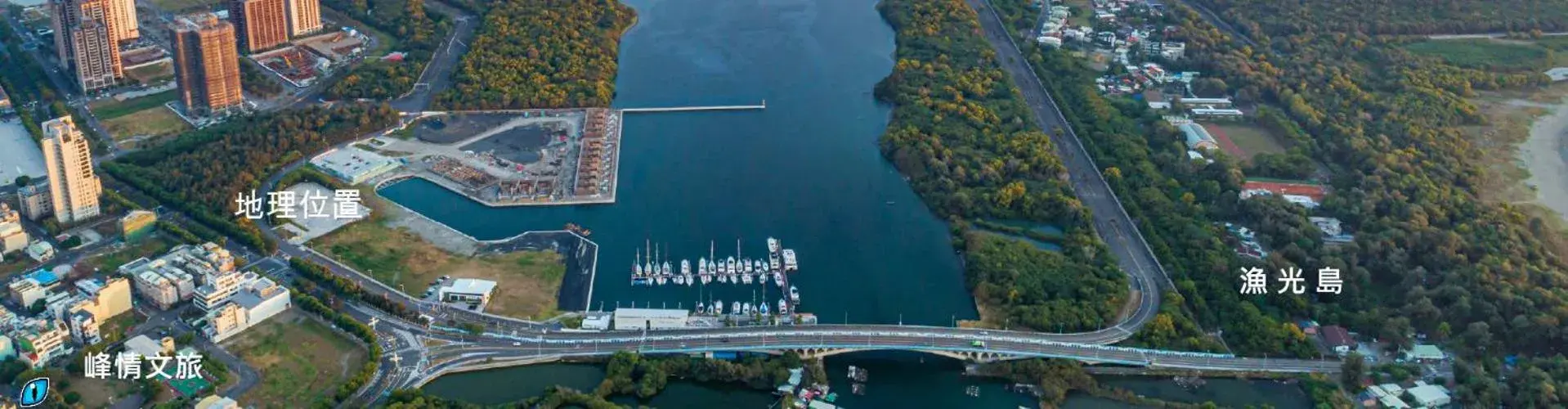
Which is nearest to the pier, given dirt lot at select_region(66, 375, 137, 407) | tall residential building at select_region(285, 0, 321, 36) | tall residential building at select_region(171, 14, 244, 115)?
tall residential building at select_region(171, 14, 244, 115)

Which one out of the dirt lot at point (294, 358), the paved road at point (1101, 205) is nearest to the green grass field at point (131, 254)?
the dirt lot at point (294, 358)

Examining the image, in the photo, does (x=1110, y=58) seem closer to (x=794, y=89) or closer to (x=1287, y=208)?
(x=794, y=89)

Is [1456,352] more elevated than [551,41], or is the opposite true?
[551,41]

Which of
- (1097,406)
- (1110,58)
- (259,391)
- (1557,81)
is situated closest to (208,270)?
(259,391)

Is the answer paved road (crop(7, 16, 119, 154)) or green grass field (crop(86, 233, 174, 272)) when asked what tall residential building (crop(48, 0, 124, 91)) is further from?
green grass field (crop(86, 233, 174, 272))

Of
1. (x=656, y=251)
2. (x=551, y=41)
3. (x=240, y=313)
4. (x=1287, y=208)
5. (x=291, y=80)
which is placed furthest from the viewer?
(x=551, y=41)

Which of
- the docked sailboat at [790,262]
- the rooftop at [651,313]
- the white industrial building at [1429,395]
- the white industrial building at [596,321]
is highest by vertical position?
the docked sailboat at [790,262]

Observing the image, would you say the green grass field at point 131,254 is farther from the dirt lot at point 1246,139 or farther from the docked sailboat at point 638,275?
the dirt lot at point 1246,139
